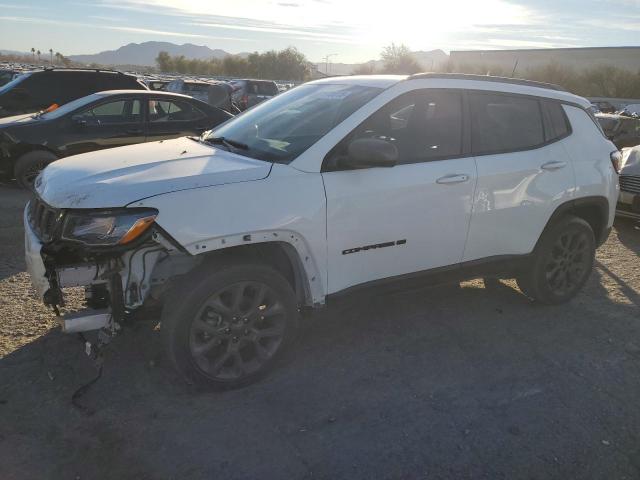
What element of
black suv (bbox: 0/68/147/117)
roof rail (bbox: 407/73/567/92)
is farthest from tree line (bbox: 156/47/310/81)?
roof rail (bbox: 407/73/567/92)

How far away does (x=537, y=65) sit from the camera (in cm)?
6012

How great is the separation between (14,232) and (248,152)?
13.1 feet

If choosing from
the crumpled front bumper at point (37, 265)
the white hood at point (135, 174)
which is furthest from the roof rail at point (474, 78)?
the crumpled front bumper at point (37, 265)

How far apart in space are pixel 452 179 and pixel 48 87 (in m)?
9.74

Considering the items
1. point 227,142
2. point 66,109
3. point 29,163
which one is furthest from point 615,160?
point 29,163

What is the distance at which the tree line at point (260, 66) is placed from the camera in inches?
2539

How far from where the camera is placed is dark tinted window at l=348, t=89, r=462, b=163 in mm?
3729

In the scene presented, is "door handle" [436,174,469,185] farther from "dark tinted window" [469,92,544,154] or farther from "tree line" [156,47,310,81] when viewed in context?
"tree line" [156,47,310,81]

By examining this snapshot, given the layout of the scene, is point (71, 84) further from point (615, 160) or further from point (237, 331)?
point (615, 160)

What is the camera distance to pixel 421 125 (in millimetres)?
3908

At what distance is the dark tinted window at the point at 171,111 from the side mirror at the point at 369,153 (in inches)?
242

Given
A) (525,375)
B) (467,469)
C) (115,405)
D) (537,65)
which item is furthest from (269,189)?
(537,65)

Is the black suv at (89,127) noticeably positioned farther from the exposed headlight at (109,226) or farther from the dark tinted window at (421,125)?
the dark tinted window at (421,125)

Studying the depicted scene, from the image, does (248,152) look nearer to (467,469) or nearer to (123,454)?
(123,454)
